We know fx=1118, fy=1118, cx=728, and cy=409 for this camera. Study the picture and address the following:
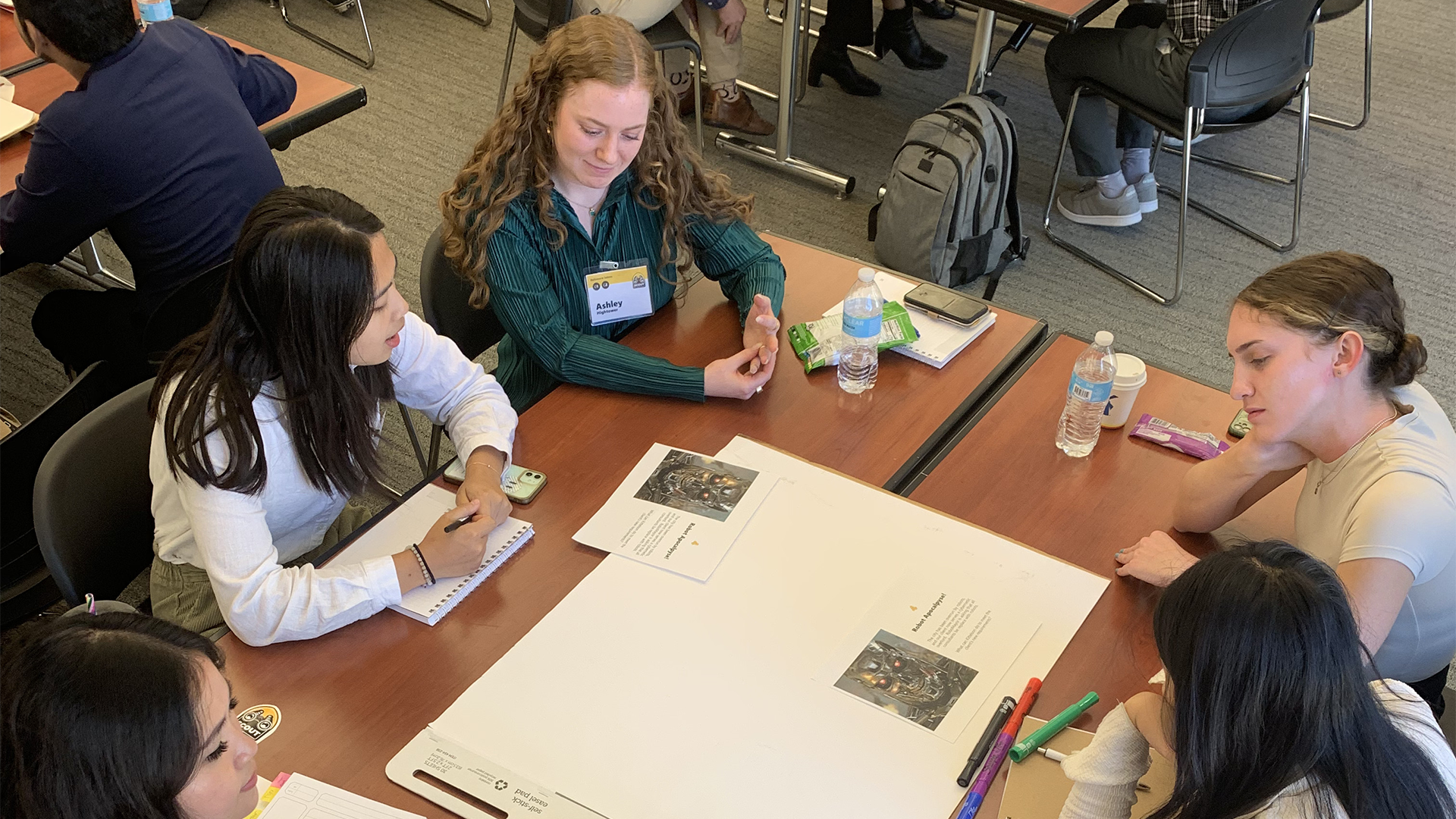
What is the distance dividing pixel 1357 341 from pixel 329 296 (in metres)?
1.30

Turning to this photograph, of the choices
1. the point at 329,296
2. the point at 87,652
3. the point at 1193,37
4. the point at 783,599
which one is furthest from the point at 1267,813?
the point at 1193,37

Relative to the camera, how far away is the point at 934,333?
192 cm

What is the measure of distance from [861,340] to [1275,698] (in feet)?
2.97

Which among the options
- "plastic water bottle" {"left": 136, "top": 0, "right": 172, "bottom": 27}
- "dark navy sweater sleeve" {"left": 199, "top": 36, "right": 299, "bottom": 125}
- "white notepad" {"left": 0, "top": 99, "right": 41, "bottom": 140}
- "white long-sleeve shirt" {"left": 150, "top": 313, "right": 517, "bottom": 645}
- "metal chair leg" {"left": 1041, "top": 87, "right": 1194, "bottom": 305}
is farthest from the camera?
"metal chair leg" {"left": 1041, "top": 87, "right": 1194, "bottom": 305}

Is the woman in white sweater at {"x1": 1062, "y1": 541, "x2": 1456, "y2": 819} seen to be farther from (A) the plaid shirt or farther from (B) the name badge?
(A) the plaid shirt

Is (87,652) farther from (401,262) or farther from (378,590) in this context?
(401,262)

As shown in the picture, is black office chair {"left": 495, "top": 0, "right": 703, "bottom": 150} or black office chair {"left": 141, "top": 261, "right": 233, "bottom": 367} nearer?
black office chair {"left": 141, "top": 261, "right": 233, "bottom": 367}

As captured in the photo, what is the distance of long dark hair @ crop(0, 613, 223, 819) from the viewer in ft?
3.22

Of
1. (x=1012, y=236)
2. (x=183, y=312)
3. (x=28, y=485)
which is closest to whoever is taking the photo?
(x=28, y=485)

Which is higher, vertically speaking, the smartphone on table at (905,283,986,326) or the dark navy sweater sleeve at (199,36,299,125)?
the dark navy sweater sleeve at (199,36,299,125)

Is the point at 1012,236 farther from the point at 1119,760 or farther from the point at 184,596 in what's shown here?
the point at 184,596

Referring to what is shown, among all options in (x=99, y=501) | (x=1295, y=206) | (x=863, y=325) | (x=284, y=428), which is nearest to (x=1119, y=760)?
(x=863, y=325)

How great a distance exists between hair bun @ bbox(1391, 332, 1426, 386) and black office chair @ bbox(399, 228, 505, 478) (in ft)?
4.60

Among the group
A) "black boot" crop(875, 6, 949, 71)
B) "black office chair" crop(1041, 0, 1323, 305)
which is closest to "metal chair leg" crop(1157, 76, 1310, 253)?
"black office chair" crop(1041, 0, 1323, 305)
